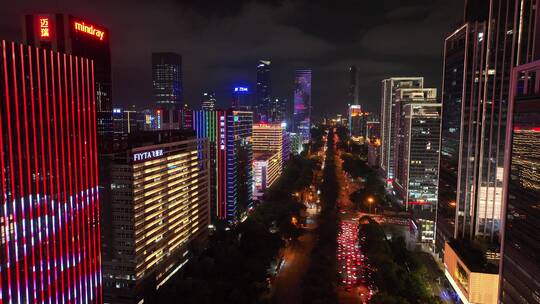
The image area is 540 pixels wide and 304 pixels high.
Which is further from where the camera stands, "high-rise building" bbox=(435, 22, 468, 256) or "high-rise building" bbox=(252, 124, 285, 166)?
"high-rise building" bbox=(252, 124, 285, 166)

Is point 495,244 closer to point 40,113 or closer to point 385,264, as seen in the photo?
point 385,264

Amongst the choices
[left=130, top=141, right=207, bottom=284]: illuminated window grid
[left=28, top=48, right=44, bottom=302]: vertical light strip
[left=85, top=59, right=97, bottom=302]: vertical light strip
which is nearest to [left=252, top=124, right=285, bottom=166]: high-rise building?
[left=130, top=141, right=207, bottom=284]: illuminated window grid

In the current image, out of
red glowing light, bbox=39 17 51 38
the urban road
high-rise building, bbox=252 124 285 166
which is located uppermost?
red glowing light, bbox=39 17 51 38

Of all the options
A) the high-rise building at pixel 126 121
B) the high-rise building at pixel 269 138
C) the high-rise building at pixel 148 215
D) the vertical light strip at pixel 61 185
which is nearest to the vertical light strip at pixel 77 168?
the vertical light strip at pixel 61 185

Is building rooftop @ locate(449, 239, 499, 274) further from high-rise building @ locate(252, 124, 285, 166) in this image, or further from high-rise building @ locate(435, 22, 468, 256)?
high-rise building @ locate(252, 124, 285, 166)

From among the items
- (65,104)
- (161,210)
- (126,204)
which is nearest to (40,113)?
(65,104)

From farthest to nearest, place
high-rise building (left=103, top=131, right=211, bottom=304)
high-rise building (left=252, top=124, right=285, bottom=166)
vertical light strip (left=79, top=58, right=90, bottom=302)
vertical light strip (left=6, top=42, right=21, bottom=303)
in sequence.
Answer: high-rise building (left=252, top=124, right=285, bottom=166) < high-rise building (left=103, top=131, right=211, bottom=304) < vertical light strip (left=79, top=58, right=90, bottom=302) < vertical light strip (left=6, top=42, right=21, bottom=303)

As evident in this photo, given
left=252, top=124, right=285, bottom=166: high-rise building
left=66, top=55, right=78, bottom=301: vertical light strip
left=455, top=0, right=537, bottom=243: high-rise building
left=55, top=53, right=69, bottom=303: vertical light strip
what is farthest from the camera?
left=252, top=124, right=285, bottom=166: high-rise building

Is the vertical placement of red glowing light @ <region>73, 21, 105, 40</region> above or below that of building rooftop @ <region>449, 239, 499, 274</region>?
above

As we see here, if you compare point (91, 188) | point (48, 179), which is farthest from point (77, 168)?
point (48, 179)
